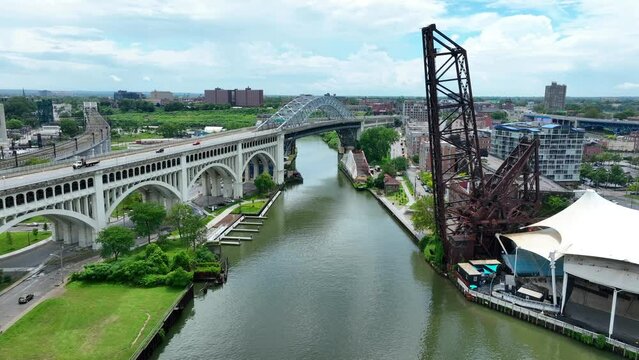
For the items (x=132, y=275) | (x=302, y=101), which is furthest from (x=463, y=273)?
(x=302, y=101)

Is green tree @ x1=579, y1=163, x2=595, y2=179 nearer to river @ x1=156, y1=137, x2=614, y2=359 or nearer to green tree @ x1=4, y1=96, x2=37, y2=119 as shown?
river @ x1=156, y1=137, x2=614, y2=359

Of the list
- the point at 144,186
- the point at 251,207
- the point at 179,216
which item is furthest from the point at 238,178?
the point at 179,216

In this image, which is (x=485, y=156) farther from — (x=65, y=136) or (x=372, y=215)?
(x=65, y=136)

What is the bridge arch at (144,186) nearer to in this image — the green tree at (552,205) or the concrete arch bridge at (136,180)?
the concrete arch bridge at (136,180)

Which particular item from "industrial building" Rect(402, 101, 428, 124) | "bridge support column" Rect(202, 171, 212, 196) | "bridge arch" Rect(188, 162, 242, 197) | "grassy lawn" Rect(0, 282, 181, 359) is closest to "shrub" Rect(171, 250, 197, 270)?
"grassy lawn" Rect(0, 282, 181, 359)

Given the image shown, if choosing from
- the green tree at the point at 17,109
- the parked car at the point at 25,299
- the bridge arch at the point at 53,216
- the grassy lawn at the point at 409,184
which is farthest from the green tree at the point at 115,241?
the green tree at the point at 17,109
